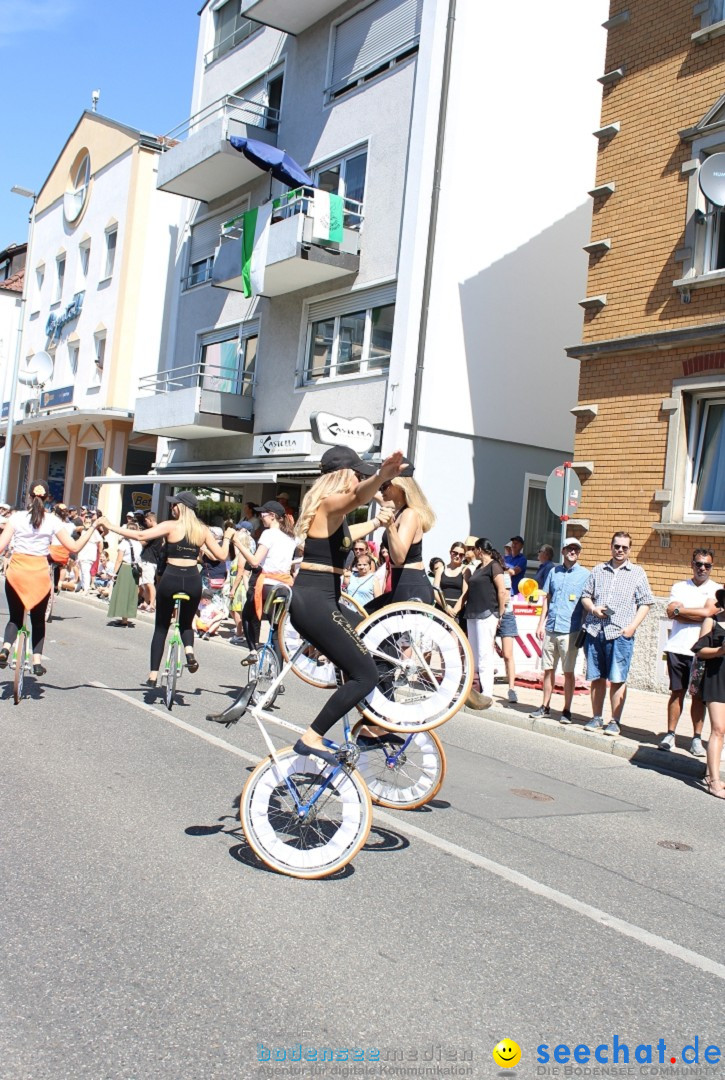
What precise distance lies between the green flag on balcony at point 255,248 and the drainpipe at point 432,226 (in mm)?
4347

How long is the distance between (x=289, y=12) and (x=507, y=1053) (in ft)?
78.7

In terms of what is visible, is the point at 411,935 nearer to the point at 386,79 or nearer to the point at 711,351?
the point at 711,351

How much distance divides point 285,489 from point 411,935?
2059cm

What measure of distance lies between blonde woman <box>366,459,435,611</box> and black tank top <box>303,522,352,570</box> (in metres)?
0.95

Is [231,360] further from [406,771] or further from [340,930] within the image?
[340,930]

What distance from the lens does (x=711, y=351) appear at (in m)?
13.5

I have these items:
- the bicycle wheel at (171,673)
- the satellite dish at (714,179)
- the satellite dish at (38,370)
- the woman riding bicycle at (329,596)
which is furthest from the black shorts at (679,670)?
the satellite dish at (38,370)

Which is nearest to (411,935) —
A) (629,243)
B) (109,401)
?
(629,243)

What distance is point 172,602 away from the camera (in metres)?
9.55

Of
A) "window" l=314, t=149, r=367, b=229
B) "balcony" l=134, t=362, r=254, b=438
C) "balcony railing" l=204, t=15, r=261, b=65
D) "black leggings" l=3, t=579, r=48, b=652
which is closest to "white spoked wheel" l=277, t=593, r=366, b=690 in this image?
"black leggings" l=3, t=579, r=48, b=652

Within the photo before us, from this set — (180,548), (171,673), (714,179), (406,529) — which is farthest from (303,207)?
(406,529)

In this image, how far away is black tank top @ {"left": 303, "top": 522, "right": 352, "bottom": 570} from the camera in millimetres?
5102

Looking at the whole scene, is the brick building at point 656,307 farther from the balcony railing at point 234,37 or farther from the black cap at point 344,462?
the balcony railing at point 234,37

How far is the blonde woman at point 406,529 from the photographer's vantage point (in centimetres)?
616
